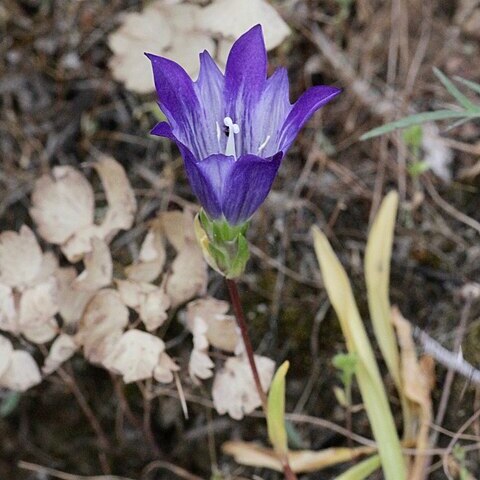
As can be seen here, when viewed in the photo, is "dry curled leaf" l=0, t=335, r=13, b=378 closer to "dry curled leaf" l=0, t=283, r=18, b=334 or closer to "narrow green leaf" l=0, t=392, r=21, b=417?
"dry curled leaf" l=0, t=283, r=18, b=334

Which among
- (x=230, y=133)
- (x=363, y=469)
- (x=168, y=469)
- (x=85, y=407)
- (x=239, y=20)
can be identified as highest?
(x=239, y=20)

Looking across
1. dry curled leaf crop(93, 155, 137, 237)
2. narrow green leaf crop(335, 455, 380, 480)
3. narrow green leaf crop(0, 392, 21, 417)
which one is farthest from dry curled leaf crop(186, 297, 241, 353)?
narrow green leaf crop(0, 392, 21, 417)

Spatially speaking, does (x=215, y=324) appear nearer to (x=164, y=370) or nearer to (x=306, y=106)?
(x=164, y=370)

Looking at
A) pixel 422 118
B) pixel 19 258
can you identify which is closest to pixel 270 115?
pixel 422 118

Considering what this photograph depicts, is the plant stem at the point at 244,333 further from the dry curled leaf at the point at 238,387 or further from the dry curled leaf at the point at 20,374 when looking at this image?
the dry curled leaf at the point at 20,374

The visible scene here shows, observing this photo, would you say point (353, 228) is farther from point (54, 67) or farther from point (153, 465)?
point (54, 67)

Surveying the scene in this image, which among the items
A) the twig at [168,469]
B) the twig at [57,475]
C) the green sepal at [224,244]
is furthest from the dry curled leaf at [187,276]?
the twig at [57,475]

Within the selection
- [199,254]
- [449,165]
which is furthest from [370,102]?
[199,254]
